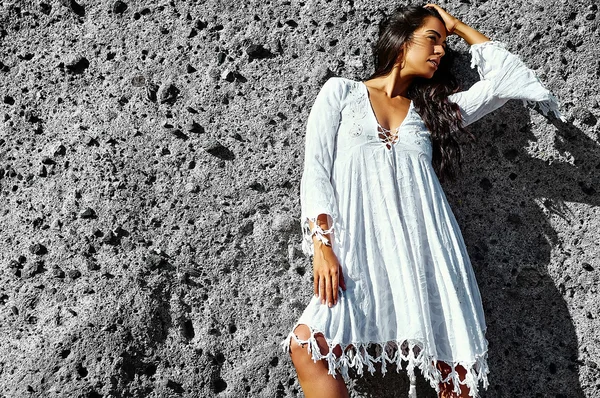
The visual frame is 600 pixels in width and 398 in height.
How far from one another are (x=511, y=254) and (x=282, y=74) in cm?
83

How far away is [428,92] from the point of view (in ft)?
6.81

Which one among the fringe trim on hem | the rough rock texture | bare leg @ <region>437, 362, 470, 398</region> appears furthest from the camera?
the rough rock texture

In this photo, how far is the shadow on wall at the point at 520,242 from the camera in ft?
6.81

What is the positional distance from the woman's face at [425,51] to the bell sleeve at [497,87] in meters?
0.12

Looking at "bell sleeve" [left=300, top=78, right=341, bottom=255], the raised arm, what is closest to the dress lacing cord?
"bell sleeve" [left=300, top=78, right=341, bottom=255]

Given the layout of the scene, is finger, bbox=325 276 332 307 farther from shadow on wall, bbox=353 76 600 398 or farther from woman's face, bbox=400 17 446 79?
woman's face, bbox=400 17 446 79

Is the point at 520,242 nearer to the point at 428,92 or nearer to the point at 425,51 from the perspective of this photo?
the point at 428,92

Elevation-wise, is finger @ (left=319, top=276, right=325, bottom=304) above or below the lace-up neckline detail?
below

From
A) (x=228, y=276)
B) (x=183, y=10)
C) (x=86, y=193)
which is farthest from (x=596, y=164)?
(x=86, y=193)

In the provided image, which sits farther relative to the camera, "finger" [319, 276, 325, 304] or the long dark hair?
the long dark hair

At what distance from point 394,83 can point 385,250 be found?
47 centimetres

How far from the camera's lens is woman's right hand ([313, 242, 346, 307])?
1748 millimetres

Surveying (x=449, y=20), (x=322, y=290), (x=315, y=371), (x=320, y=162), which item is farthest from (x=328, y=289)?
(x=449, y=20)

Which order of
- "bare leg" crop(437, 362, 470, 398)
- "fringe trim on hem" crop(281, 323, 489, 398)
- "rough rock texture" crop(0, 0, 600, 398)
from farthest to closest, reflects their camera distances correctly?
"rough rock texture" crop(0, 0, 600, 398)
"bare leg" crop(437, 362, 470, 398)
"fringe trim on hem" crop(281, 323, 489, 398)
